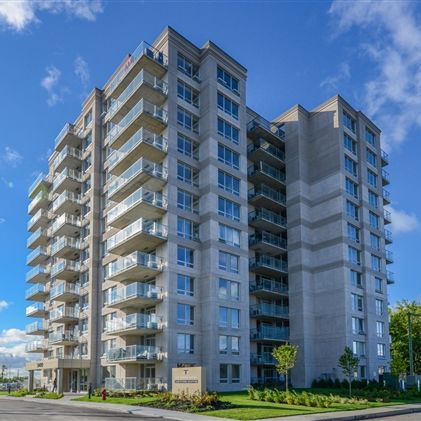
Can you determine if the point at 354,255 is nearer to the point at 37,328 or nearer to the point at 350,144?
the point at 350,144

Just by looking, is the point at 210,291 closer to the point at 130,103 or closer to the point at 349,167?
the point at 130,103

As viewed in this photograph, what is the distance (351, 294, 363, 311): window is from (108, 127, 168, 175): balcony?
23.4 meters

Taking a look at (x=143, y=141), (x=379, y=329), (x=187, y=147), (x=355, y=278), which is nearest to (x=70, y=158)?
(x=187, y=147)

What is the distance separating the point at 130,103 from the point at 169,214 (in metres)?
11.5

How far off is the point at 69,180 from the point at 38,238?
12.8 metres

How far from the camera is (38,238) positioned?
216 ft

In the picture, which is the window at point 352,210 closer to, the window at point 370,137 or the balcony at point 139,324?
the window at point 370,137

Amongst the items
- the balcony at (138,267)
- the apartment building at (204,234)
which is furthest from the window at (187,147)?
the balcony at (138,267)

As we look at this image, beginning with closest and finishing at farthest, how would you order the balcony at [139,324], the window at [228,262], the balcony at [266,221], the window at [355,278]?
the balcony at [139,324] < the window at [228,262] < the balcony at [266,221] < the window at [355,278]

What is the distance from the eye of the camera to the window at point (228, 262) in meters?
44.1

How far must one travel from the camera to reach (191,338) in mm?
41625

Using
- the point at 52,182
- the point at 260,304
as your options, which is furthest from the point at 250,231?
the point at 52,182

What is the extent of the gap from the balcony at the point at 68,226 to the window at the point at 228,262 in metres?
18.7

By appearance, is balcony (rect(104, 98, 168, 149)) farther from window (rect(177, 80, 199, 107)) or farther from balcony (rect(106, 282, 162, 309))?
balcony (rect(106, 282, 162, 309))
